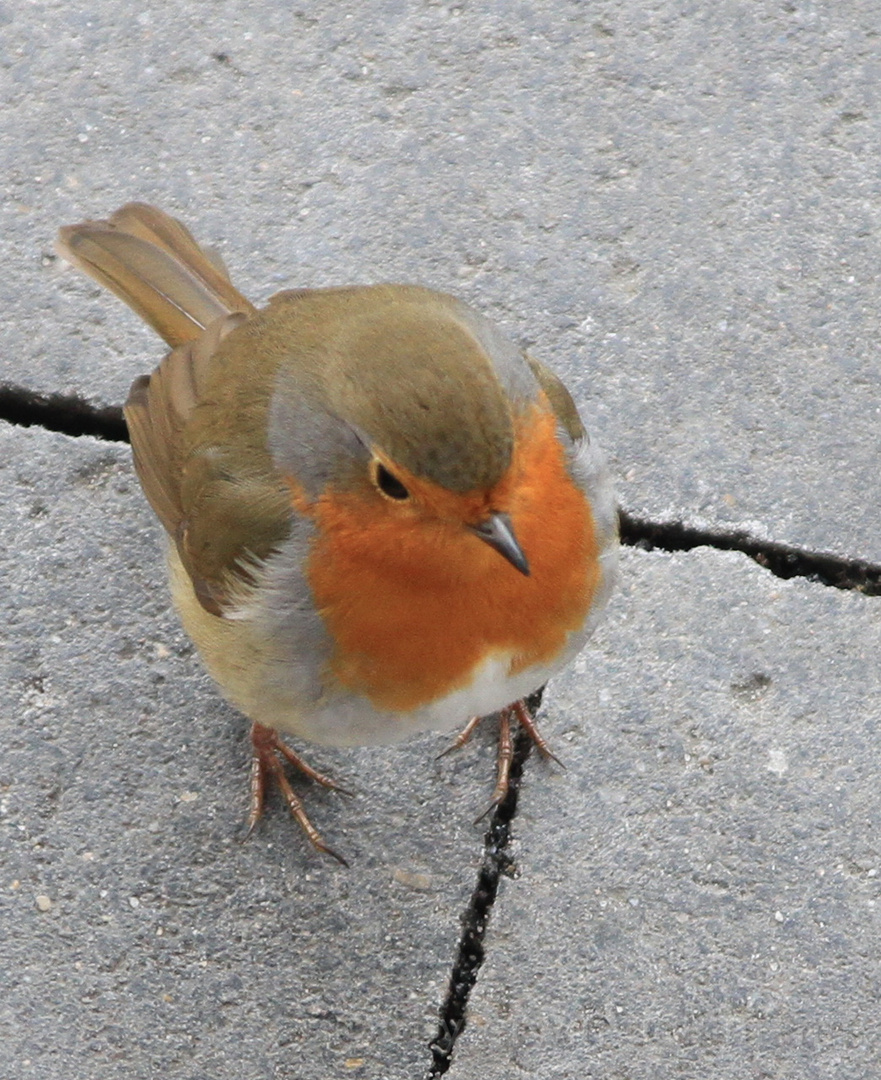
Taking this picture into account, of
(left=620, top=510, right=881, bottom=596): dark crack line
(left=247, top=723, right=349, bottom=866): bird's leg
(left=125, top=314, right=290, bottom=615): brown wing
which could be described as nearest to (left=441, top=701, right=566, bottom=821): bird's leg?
(left=247, top=723, right=349, bottom=866): bird's leg

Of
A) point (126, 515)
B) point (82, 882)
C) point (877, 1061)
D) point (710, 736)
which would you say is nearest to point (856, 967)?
point (877, 1061)

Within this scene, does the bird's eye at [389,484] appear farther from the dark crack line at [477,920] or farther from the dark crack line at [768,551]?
the dark crack line at [768,551]

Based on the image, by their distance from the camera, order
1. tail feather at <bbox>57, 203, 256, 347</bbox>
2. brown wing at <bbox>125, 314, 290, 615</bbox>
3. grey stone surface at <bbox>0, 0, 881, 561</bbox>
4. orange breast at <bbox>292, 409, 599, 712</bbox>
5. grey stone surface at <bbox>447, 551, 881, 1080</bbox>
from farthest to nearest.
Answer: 1. grey stone surface at <bbox>0, 0, 881, 561</bbox>
2. tail feather at <bbox>57, 203, 256, 347</bbox>
3. grey stone surface at <bbox>447, 551, 881, 1080</bbox>
4. brown wing at <bbox>125, 314, 290, 615</bbox>
5. orange breast at <bbox>292, 409, 599, 712</bbox>

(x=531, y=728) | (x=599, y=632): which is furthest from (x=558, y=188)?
(x=531, y=728)

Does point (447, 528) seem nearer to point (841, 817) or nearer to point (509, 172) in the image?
point (841, 817)

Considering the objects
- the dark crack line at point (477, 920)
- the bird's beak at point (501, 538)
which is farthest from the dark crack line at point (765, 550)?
the bird's beak at point (501, 538)

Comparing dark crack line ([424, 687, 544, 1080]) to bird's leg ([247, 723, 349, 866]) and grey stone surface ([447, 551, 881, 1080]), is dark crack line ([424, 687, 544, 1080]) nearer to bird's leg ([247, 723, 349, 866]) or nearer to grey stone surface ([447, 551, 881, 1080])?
grey stone surface ([447, 551, 881, 1080])

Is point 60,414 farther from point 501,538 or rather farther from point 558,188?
point 501,538
